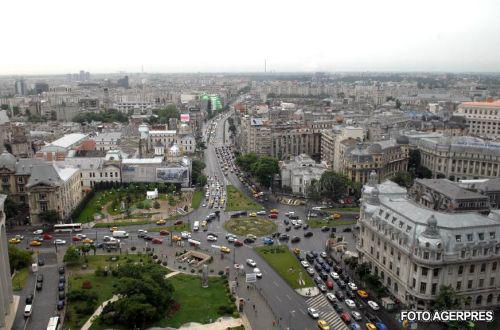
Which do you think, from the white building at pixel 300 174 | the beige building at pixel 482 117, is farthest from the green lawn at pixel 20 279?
the beige building at pixel 482 117

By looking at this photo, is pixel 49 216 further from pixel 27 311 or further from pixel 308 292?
pixel 308 292

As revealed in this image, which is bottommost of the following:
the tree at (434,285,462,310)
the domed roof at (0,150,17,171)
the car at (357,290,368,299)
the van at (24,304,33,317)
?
the car at (357,290,368,299)

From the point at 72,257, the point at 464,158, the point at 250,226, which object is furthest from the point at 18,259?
the point at 464,158

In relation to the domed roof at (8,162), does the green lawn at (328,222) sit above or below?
below

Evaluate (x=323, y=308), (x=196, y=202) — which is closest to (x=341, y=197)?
(x=196, y=202)

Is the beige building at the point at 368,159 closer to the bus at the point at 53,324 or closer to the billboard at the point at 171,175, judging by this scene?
the billboard at the point at 171,175

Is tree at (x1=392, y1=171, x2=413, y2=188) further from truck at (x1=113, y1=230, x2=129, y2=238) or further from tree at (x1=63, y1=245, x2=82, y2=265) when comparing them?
tree at (x1=63, y1=245, x2=82, y2=265)

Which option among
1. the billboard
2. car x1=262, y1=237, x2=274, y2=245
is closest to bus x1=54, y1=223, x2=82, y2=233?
the billboard
